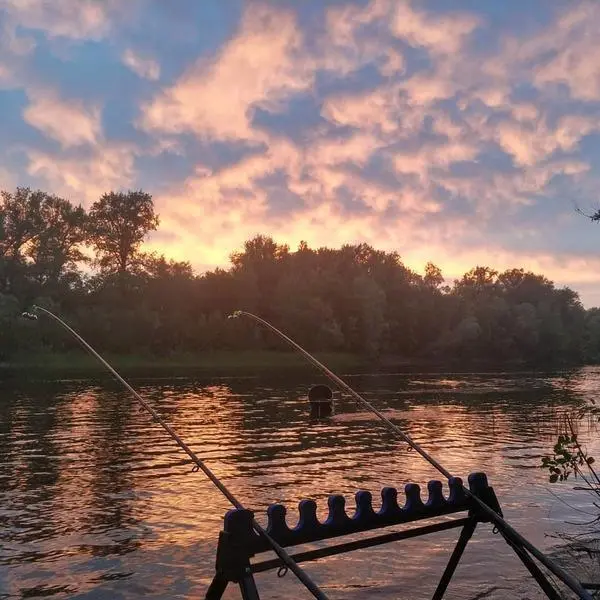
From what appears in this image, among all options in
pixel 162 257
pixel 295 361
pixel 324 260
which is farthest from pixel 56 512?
pixel 324 260

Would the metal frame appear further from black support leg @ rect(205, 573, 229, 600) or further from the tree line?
the tree line

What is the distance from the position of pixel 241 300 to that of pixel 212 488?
9746cm

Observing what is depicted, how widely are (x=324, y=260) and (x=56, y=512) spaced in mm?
117975

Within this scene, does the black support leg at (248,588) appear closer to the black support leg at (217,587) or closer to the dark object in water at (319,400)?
the black support leg at (217,587)

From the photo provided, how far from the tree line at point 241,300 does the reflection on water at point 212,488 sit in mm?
48450

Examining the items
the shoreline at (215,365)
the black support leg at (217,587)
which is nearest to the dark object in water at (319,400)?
the black support leg at (217,587)

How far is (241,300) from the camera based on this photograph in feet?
378

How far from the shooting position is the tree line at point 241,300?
96.9 metres

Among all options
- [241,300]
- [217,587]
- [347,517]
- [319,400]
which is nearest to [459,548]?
[347,517]

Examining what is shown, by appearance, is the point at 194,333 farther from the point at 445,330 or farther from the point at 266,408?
the point at 266,408

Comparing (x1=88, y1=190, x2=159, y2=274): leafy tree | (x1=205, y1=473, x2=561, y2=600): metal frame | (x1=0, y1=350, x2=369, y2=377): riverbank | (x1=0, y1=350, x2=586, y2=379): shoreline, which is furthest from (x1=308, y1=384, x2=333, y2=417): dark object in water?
(x1=88, y1=190, x2=159, y2=274): leafy tree

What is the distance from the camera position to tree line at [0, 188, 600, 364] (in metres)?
96.9

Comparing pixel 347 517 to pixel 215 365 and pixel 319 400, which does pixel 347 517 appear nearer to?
pixel 319 400

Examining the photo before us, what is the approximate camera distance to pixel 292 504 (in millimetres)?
15906
